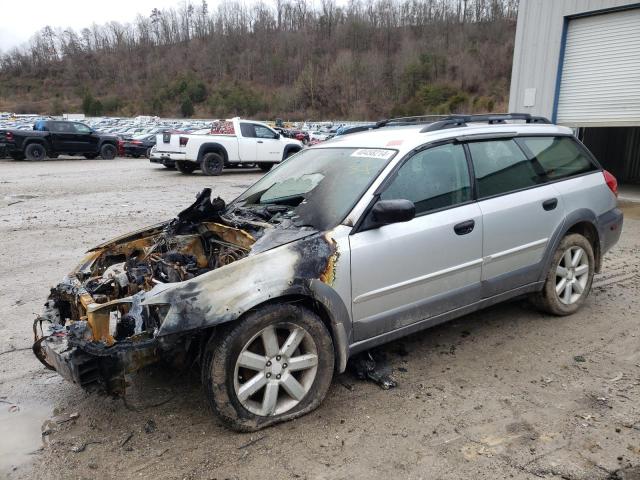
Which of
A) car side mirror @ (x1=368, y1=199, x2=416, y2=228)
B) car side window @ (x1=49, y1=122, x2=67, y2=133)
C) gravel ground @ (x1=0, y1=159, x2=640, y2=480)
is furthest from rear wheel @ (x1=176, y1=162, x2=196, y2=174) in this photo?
car side mirror @ (x1=368, y1=199, x2=416, y2=228)

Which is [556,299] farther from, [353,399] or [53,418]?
[53,418]

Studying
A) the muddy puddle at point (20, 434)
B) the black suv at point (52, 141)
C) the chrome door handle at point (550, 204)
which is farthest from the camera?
the black suv at point (52, 141)

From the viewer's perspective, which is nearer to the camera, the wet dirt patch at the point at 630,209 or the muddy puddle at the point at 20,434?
the muddy puddle at the point at 20,434

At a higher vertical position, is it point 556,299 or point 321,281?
point 321,281

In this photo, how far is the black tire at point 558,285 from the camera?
412 cm

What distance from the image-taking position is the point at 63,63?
10694 cm

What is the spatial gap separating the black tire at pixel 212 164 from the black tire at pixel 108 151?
906 cm

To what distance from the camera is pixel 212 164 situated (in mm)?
15422

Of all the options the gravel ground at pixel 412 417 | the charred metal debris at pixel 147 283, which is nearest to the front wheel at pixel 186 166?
the gravel ground at pixel 412 417

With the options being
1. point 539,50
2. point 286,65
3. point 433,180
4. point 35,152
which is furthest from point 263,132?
point 286,65

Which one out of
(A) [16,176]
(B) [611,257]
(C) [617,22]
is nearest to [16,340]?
(B) [611,257]

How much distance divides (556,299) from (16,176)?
15805 mm

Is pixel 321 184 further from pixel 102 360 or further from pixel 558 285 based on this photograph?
pixel 558 285

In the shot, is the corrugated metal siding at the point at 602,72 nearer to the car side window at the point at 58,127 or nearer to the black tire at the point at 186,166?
the black tire at the point at 186,166
